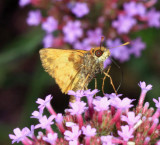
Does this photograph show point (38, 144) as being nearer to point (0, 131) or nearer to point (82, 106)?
point (82, 106)

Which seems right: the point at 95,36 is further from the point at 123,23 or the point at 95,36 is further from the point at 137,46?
the point at 137,46

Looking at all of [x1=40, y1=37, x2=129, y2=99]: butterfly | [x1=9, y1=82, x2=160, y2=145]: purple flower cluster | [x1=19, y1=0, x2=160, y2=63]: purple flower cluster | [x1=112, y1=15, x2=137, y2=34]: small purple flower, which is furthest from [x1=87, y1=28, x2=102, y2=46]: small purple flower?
[x1=9, y1=82, x2=160, y2=145]: purple flower cluster

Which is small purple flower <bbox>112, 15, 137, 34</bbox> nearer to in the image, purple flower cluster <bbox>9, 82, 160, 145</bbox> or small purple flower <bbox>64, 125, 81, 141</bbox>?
purple flower cluster <bbox>9, 82, 160, 145</bbox>

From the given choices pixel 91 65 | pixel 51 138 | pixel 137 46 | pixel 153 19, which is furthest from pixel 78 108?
pixel 153 19

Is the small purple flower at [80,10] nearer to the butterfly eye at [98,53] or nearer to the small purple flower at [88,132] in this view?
the butterfly eye at [98,53]

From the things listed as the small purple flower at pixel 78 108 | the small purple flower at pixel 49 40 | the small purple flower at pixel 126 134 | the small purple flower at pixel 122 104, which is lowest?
the small purple flower at pixel 126 134

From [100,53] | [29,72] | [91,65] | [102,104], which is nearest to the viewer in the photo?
[102,104]

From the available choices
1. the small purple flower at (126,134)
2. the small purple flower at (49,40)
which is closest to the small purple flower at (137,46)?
the small purple flower at (49,40)

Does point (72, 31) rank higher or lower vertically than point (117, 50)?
higher
